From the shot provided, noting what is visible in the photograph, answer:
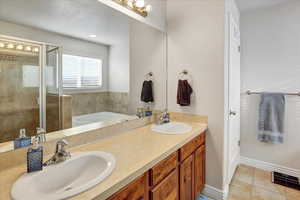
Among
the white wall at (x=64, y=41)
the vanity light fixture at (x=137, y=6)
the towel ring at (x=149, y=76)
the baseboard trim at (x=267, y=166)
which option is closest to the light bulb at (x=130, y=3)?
the vanity light fixture at (x=137, y=6)

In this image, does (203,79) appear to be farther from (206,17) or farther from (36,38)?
(36,38)

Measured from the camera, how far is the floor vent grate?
2.06m

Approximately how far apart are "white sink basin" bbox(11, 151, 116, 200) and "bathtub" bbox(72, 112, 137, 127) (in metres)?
0.32

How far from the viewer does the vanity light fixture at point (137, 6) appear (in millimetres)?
1572

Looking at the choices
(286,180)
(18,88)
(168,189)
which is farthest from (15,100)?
(286,180)

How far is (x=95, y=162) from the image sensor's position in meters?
1.04

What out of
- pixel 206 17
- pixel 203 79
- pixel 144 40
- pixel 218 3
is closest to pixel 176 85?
pixel 203 79

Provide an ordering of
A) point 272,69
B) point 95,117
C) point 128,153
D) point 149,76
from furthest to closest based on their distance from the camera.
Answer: point 272,69
point 149,76
point 95,117
point 128,153

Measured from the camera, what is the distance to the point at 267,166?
2.44 m

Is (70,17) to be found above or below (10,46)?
above

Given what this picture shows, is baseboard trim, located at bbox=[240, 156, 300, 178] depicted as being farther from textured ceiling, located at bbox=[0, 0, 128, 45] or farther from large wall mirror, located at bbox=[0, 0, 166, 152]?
textured ceiling, located at bbox=[0, 0, 128, 45]

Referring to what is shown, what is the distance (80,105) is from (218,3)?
1.70 m

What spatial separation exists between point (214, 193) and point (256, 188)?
607 mm

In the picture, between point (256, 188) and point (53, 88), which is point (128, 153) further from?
point (256, 188)
